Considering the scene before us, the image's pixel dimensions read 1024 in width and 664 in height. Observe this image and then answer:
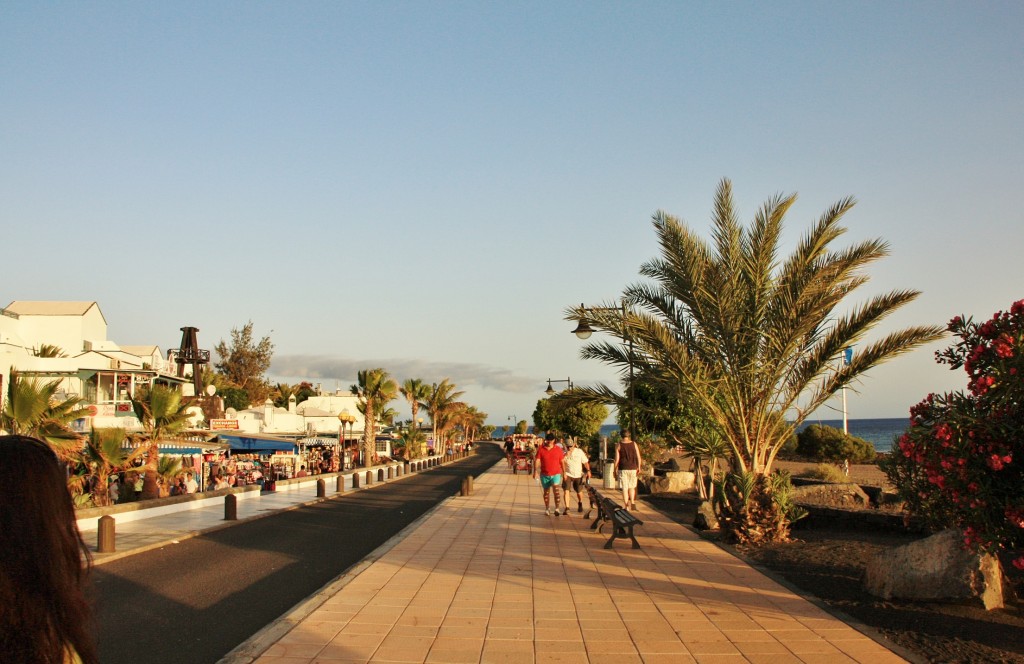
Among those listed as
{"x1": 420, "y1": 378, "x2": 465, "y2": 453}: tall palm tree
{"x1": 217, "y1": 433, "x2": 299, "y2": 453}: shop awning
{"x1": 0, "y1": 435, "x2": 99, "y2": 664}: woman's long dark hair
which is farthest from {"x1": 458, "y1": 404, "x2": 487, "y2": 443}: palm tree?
{"x1": 0, "y1": 435, "x2": 99, "y2": 664}: woman's long dark hair

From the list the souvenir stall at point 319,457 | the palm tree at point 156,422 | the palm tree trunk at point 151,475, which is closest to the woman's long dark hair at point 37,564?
the palm tree at point 156,422

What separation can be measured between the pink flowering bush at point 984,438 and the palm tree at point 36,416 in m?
14.2

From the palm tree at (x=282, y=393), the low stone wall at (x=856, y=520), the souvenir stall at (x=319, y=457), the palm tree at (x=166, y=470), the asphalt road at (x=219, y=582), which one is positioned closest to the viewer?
the asphalt road at (x=219, y=582)

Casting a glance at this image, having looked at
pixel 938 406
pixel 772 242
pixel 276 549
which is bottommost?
pixel 276 549

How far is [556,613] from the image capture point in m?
8.52

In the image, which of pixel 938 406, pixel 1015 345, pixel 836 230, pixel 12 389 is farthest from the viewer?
pixel 12 389

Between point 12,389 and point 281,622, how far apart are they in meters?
9.97

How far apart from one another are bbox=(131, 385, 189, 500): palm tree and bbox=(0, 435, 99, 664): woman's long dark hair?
1863 cm

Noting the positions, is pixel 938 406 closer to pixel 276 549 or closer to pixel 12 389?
pixel 276 549

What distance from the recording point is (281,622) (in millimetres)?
7906

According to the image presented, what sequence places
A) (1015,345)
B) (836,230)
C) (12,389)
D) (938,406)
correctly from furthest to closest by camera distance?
(12,389)
(836,230)
(938,406)
(1015,345)

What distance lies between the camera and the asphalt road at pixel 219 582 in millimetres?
7523

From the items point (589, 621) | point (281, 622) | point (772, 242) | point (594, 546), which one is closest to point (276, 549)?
point (594, 546)

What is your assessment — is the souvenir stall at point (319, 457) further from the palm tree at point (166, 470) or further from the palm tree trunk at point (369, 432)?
the palm tree at point (166, 470)
